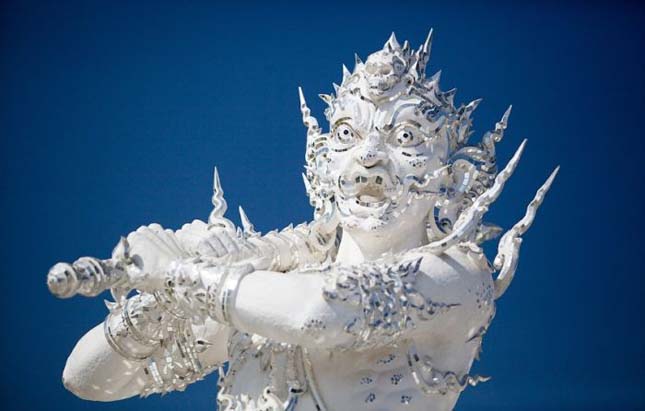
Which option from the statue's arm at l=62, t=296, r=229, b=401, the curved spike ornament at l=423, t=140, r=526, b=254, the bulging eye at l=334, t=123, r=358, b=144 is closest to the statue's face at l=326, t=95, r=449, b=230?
the bulging eye at l=334, t=123, r=358, b=144

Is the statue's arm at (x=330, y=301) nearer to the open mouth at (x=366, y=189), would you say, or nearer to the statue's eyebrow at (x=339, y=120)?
the open mouth at (x=366, y=189)

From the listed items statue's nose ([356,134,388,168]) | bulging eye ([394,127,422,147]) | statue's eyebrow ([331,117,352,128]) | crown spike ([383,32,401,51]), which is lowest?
statue's nose ([356,134,388,168])

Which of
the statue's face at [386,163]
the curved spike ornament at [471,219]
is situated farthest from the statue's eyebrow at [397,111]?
the curved spike ornament at [471,219]

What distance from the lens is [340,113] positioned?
4.43 meters

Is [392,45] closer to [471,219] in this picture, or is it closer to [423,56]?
[423,56]

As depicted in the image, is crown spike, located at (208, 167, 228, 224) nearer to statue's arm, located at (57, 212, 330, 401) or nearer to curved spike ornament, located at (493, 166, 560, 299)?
statue's arm, located at (57, 212, 330, 401)

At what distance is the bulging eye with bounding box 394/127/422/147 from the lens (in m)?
4.32

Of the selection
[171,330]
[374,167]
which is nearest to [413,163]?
[374,167]

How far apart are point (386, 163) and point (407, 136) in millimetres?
127

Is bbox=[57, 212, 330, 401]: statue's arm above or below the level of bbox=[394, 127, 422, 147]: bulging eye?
below

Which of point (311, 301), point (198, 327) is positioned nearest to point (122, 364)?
point (198, 327)

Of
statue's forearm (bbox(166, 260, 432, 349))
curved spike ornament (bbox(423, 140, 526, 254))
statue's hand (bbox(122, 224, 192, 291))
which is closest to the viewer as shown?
statue's forearm (bbox(166, 260, 432, 349))

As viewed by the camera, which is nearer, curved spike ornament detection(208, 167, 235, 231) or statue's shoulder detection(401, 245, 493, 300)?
statue's shoulder detection(401, 245, 493, 300)

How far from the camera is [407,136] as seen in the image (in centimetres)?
432
